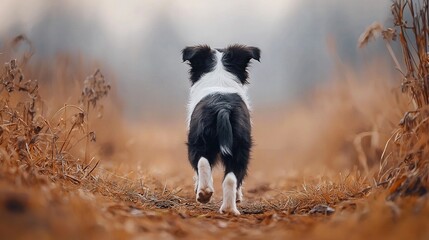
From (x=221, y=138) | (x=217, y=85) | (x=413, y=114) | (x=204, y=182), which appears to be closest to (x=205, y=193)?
(x=204, y=182)

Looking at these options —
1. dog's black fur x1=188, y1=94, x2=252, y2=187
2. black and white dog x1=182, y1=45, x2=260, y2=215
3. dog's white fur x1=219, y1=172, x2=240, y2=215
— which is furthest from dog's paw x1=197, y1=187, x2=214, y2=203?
dog's black fur x1=188, y1=94, x2=252, y2=187

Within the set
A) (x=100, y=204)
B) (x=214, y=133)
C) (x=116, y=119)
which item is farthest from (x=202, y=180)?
(x=116, y=119)

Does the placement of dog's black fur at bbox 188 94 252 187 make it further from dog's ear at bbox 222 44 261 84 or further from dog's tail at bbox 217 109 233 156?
dog's ear at bbox 222 44 261 84

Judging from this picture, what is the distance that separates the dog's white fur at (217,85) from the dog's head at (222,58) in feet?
0.09

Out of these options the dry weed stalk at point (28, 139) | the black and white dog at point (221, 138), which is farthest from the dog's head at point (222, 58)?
the dry weed stalk at point (28, 139)

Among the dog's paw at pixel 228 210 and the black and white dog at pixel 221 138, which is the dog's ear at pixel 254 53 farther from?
the dog's paw at pixel 228 210

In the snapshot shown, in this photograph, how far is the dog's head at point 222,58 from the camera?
4902 millimetres

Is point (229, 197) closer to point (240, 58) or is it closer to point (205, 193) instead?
point (205, 193)

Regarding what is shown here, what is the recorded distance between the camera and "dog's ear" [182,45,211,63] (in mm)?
4891

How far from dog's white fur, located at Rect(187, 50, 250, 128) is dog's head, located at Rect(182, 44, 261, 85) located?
27 millimetres

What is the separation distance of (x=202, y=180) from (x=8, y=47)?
74.0 inches

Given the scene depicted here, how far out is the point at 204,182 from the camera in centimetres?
372

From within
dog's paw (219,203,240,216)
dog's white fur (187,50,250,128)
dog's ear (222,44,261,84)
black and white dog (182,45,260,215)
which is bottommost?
dog's paw (219,203,240,216)

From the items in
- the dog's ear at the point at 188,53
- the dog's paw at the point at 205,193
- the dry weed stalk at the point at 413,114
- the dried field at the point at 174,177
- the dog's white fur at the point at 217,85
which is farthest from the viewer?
the dog's ear at the point at 188,53
